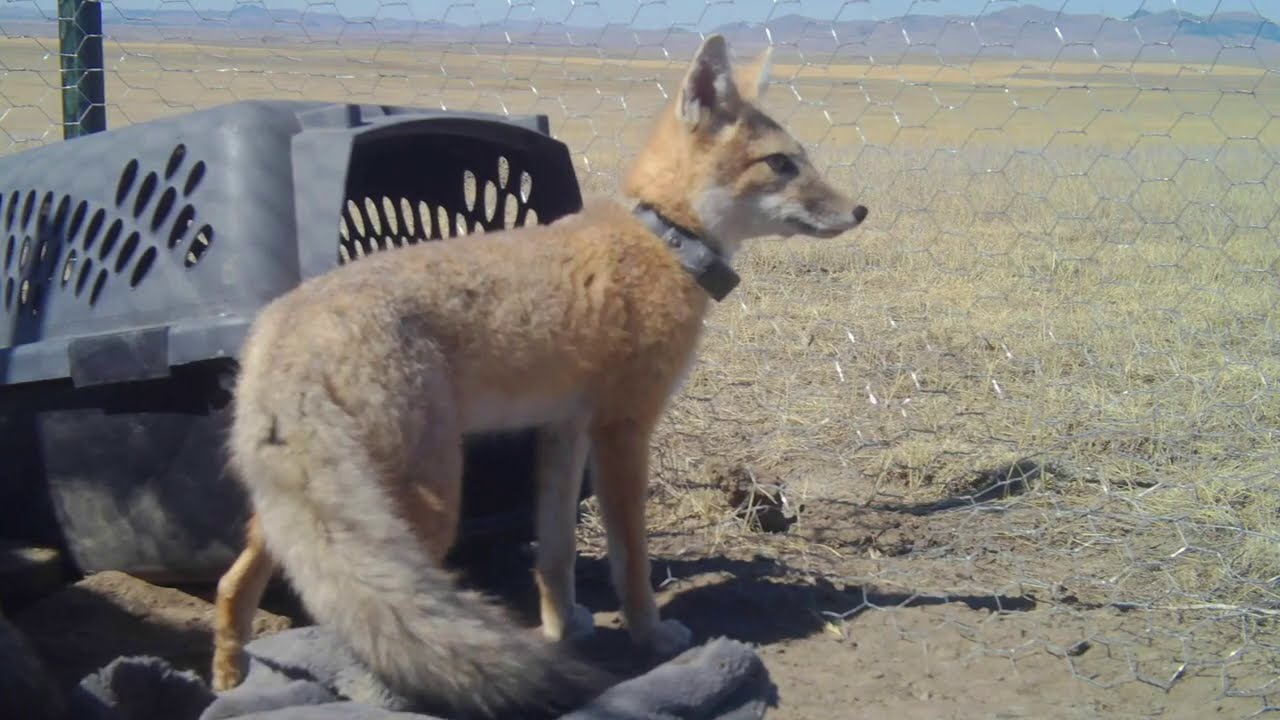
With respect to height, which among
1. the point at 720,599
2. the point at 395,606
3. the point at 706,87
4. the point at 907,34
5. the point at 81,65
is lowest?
the point at 720,599

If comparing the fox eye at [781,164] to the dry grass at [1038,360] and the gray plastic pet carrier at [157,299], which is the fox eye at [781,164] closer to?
the gray plastic pet carrier at [157,299]

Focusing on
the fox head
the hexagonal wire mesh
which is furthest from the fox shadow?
the fox head

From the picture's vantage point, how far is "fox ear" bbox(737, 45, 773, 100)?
4.07 metres

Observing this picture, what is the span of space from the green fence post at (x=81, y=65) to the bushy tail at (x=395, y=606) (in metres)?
3.27

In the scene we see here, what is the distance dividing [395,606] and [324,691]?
0.47 m

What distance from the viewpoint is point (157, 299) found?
3289 millimetres

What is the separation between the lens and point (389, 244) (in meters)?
4.54

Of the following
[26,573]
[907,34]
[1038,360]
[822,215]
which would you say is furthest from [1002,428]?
[26,573]

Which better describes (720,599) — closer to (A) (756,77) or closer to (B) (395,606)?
(B) (395,606)

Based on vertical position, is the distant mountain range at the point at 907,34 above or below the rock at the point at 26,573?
above

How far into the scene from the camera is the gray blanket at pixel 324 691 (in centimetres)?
241

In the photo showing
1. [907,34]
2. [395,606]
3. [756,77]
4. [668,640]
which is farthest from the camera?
[907,34]

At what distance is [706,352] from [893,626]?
2724mm

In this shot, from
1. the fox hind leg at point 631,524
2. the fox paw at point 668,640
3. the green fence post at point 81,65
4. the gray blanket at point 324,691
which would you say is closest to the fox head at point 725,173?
the fox hind leg at point 631,524
